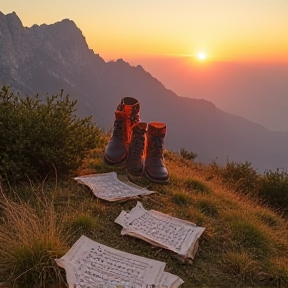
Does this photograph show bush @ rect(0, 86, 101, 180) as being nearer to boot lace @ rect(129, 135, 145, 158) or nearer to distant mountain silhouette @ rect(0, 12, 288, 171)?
boot lace @ rect(129, 135, 145, 158)

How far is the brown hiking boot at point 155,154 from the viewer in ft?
19.5

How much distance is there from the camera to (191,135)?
153 metres

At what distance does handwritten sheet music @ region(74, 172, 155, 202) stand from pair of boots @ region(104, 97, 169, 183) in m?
0.40

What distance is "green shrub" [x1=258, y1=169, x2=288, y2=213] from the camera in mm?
9031

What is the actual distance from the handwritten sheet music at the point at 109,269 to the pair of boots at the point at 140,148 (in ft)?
7.39

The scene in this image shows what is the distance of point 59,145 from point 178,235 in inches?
89.9

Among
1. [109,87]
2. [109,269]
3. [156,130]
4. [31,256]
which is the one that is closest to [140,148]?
[156,130]

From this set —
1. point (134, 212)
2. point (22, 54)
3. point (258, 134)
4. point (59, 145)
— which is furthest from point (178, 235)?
point (258, 134)

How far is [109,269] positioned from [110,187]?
6.78 ft

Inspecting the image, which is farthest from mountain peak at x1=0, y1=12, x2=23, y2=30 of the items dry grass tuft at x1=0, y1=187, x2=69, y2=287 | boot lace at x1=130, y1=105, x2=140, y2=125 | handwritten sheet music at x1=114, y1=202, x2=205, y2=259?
dry grass tuft at x1=0, y1=187, x2=69, y2=287

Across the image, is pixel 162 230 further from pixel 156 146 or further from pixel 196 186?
pixel 196 186

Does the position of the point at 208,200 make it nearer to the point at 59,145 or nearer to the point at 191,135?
the point at 59,145

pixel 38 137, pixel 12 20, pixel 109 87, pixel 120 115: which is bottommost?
pixel 109 87

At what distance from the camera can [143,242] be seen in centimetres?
421
